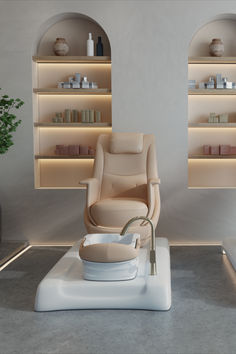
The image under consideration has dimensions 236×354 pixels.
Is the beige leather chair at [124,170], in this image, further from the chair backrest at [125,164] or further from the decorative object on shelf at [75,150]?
the decorative object on shelf at [75,150]

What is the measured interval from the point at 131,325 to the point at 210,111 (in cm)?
317

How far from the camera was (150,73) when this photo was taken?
4.65m

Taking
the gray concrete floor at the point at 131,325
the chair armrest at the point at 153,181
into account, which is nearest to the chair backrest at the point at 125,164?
the chair armrest at the point at 153,181

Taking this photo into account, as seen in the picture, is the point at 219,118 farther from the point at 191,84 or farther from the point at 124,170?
the point at 124,170

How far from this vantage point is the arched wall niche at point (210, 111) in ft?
16.2

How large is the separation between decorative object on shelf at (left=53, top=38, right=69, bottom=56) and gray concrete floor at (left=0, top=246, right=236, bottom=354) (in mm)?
2532

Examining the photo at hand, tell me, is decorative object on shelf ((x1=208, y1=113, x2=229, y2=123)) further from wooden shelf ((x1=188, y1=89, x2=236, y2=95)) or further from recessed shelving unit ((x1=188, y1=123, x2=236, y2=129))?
wooden shelf ((x1=188, y1=89, x2=236, y2=95))

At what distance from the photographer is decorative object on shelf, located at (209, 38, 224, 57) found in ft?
15.5

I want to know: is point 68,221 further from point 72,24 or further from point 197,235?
point 72,24

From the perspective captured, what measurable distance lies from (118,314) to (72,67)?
318cm

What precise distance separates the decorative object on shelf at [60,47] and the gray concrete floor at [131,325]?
253 centimetres

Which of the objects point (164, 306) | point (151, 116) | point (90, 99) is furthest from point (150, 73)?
point (164, 306)

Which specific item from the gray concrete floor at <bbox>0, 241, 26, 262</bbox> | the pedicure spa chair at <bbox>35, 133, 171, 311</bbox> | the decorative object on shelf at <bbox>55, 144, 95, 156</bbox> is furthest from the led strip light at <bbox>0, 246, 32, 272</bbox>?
the decorative object on shelf at <bbox>55, 144, 95, 156</bbox>

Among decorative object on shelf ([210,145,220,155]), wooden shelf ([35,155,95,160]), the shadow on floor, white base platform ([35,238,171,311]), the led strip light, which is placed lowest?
the led strip light
